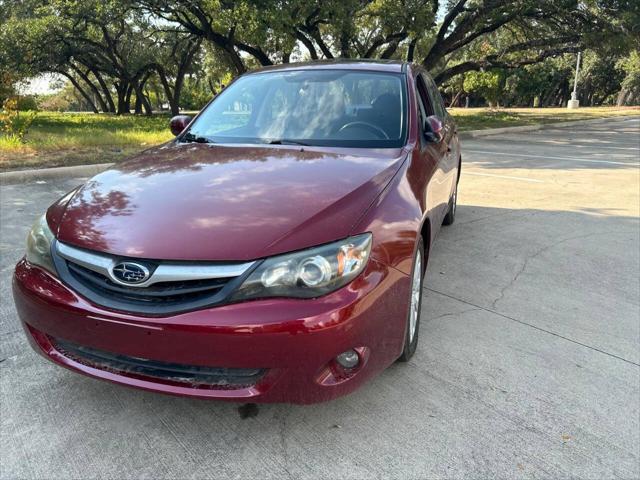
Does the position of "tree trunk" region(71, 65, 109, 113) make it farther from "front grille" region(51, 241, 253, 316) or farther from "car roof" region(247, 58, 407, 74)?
"front grille" region(51, 241, 253, 316)

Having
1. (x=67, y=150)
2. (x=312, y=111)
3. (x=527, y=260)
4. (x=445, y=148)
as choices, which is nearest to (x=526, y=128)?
(x=67, y=150)

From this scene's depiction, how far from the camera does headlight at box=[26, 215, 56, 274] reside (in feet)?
7.46

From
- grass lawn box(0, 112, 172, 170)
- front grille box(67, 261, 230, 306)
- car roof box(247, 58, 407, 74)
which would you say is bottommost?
grass lawn box(0, 112, 172, 170)

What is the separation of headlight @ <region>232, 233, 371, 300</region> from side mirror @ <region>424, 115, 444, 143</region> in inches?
63.4

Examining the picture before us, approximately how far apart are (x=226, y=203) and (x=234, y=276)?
48 cm

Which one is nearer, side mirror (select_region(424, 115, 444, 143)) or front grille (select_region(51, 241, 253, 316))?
front grille (select_region(51, 241, 253, 316))

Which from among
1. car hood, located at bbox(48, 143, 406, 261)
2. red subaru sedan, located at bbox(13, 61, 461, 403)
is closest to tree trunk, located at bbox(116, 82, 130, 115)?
car hood, located at bbox(48, 143, 406, 261)

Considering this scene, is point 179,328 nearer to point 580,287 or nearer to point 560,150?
point 580,287

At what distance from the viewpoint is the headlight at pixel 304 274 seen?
1.94 meters

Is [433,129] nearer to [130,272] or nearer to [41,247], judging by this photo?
[130,272]

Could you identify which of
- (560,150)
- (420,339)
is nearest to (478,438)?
(420,339)

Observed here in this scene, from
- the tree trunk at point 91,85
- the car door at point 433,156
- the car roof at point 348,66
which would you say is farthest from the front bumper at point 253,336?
the tree trunk at point 91,85

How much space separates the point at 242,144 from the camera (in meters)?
3.22

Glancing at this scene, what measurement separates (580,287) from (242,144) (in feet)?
9.17
